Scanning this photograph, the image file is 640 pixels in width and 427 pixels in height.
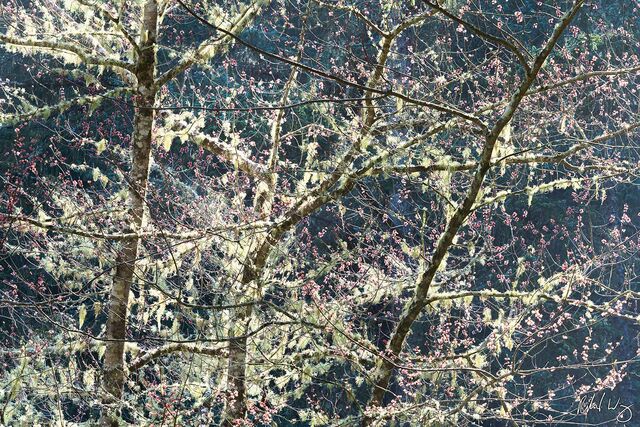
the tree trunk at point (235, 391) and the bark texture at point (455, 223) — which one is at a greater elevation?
the bark texture at point (455, 223)

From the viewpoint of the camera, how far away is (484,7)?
16000 mm

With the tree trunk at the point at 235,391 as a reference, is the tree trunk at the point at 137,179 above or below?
above

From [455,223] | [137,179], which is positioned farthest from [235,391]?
[455,223]

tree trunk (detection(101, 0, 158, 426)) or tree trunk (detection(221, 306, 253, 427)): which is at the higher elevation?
tree trunk (detection(101, 0, 158, 426))

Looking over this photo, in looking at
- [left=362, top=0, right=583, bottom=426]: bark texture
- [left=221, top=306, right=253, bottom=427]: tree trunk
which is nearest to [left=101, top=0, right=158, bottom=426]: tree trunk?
[left=221, top=306, right=253, bottom=427]: tree trunk

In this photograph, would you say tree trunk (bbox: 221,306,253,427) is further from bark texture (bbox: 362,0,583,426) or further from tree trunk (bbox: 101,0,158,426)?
bark texture (bbox: 362,0,583,426)

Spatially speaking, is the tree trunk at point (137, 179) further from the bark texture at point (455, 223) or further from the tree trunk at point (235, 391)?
the bark texture at point (455, 223)

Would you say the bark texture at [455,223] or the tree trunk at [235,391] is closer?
the bark texture at [455,223]

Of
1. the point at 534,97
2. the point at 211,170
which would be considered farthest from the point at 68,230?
the point at 211,170

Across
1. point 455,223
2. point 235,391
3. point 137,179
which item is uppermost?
point 455,223

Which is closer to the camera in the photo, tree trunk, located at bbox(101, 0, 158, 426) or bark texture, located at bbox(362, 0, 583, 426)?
bark texture, located at bbox(362, 0, 583, 426)


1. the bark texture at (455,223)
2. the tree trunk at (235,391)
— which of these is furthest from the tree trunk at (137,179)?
the bark texture at (455,223)

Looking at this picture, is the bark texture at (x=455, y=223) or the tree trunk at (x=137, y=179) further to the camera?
the tree trunk at (x=137, y=179)

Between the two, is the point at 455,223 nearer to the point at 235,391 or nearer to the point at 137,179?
the point at 235,391
